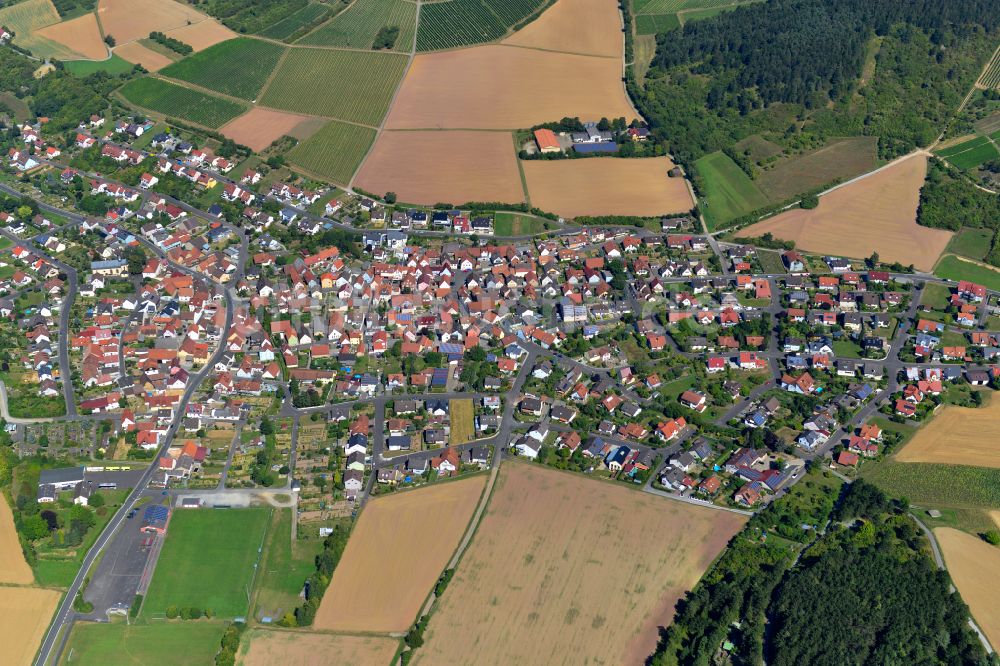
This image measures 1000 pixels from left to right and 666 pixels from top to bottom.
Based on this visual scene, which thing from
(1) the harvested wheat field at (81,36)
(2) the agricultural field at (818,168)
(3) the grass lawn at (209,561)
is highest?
(1) the harvested wheat field at (81,36)

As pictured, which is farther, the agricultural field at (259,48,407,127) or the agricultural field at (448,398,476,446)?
the agricultural field at (259,48,407,127)

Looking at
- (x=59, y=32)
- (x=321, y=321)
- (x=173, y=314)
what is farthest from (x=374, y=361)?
(x=59, y=32)

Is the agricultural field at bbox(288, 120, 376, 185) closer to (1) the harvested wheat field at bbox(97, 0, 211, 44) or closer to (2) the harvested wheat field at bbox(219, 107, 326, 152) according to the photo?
(2) the harvested wheat field at bbox(219, 107, 326, 152)

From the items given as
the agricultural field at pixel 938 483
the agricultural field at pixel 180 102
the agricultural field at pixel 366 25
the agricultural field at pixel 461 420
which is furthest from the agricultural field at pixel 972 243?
the agricultural field at pixel 180 102

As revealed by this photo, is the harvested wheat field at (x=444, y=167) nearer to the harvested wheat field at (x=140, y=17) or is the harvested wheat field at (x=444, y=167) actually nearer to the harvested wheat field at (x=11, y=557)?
the harvested wheat field at (x=140, y=17)

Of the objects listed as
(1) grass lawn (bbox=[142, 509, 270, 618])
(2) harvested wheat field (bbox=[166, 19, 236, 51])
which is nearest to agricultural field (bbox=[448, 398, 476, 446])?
(1) grass lawn (bbox=[142, 509, 270, 618])

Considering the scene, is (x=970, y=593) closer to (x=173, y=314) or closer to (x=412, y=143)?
(x=173, y=314)

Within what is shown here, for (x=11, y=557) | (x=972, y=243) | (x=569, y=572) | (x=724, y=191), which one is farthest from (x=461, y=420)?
(x=972, y=243)
